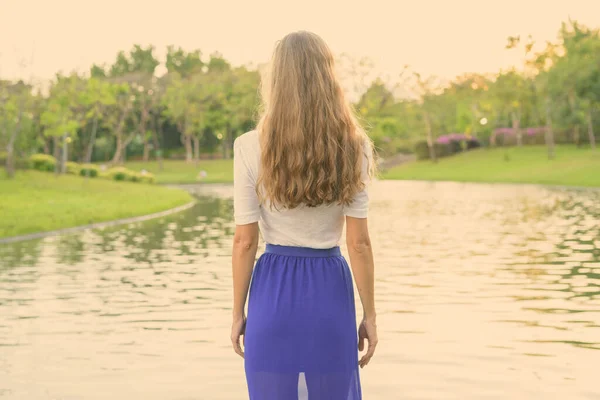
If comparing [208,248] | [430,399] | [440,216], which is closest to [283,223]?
[430,399]

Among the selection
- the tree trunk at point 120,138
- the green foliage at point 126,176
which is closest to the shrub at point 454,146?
the tree trunk at point 120,138

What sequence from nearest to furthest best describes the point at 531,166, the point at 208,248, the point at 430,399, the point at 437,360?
the point at 430,399
the point at 437,360
the point at 208,248
the point at 531,166

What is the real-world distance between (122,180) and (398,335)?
47.0m

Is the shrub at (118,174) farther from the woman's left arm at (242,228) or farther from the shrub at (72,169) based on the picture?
the woman's left arm at (242,228)

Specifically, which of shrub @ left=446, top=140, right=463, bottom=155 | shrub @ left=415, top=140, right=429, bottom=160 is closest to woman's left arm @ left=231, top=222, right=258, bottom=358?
shrub @ left=415, top=140, right=429, bottom=160

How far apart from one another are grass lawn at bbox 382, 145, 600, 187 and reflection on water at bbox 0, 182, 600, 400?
30883 millimetres

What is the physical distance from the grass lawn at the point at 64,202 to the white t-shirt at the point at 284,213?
65.9 feet

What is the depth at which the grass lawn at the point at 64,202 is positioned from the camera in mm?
26750

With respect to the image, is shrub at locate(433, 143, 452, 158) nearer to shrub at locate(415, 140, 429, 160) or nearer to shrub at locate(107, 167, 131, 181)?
shrub at locate(415, 140, 429, 160)

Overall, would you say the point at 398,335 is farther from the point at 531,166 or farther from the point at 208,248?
the point at 531,166

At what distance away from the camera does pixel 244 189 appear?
4492mm

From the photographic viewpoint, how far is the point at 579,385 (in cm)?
836

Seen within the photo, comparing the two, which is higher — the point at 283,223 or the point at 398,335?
the point at 283,223

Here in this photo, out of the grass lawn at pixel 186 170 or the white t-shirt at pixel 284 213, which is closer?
the white t-shirt at pixel 284 213
